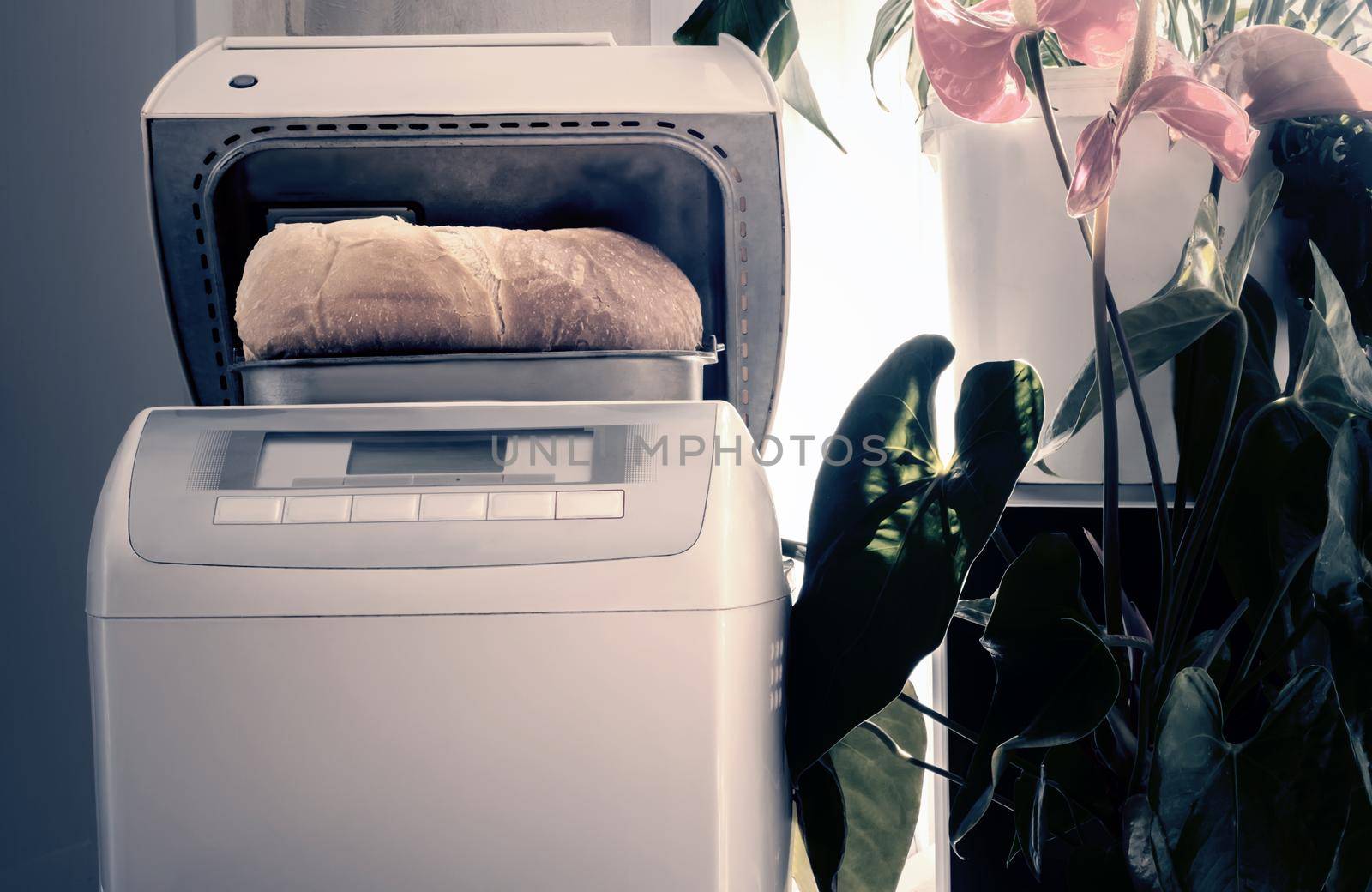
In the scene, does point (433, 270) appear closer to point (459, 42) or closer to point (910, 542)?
point (459, 42)

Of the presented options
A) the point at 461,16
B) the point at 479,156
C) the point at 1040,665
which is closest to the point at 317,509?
the point at 479,156

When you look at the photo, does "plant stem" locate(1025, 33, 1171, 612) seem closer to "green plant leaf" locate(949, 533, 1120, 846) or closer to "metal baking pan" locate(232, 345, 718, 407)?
"green plant leaf" locate(949, 533, 1120, 846)

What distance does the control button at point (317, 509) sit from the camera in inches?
23.1

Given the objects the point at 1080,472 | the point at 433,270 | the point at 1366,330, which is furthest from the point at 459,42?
the point at 1366,330

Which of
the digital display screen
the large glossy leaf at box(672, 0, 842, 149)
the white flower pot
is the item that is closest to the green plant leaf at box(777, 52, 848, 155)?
the large glossy leaf at box(672, 0, 842, 149)

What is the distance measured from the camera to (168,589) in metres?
0.57

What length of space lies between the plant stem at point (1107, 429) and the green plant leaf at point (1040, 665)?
86mm

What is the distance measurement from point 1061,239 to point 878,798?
49 cm

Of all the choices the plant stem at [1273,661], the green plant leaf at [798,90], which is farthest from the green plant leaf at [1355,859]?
the green plant leaf at [798,90]

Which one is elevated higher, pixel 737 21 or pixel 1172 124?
pixel 737 21

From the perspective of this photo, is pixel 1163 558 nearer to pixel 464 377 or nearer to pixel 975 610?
pixel 975 610

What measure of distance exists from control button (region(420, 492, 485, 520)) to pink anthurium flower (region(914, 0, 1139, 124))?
0.42m

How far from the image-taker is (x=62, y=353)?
1.16 metres

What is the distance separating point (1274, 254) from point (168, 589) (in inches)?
34.6
